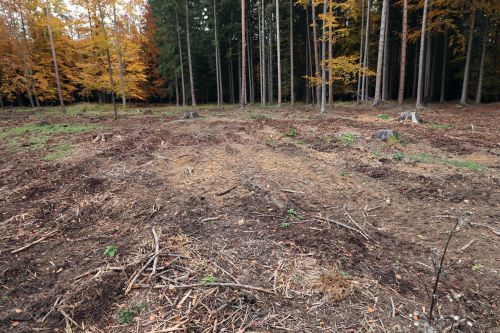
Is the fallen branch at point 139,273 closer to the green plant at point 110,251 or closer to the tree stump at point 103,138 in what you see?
the green plant at point 110,251

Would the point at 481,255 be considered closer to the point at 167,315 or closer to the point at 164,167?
the point at 167,315

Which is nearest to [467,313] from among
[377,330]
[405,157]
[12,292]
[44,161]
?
[377,330]

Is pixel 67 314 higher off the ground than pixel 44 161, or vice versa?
pixel 44 161

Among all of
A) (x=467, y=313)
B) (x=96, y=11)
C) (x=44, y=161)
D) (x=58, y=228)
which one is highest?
(x=96, y=11)

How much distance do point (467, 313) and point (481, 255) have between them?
1.11 metres

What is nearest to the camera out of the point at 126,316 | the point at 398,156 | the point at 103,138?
the point at 126,316

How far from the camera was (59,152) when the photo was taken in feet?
26.3

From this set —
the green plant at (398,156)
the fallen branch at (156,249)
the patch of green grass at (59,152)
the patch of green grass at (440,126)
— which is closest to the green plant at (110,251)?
the fallen branch at (156,249)

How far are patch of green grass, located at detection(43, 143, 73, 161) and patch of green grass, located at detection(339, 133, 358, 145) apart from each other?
320 inches

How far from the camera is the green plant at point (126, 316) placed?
2400 millimetres

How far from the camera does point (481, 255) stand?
3244 millimetres

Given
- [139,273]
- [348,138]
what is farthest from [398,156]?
[139,273]

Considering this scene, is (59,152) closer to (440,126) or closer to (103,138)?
(103,138)

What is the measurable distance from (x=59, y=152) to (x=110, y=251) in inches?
243
